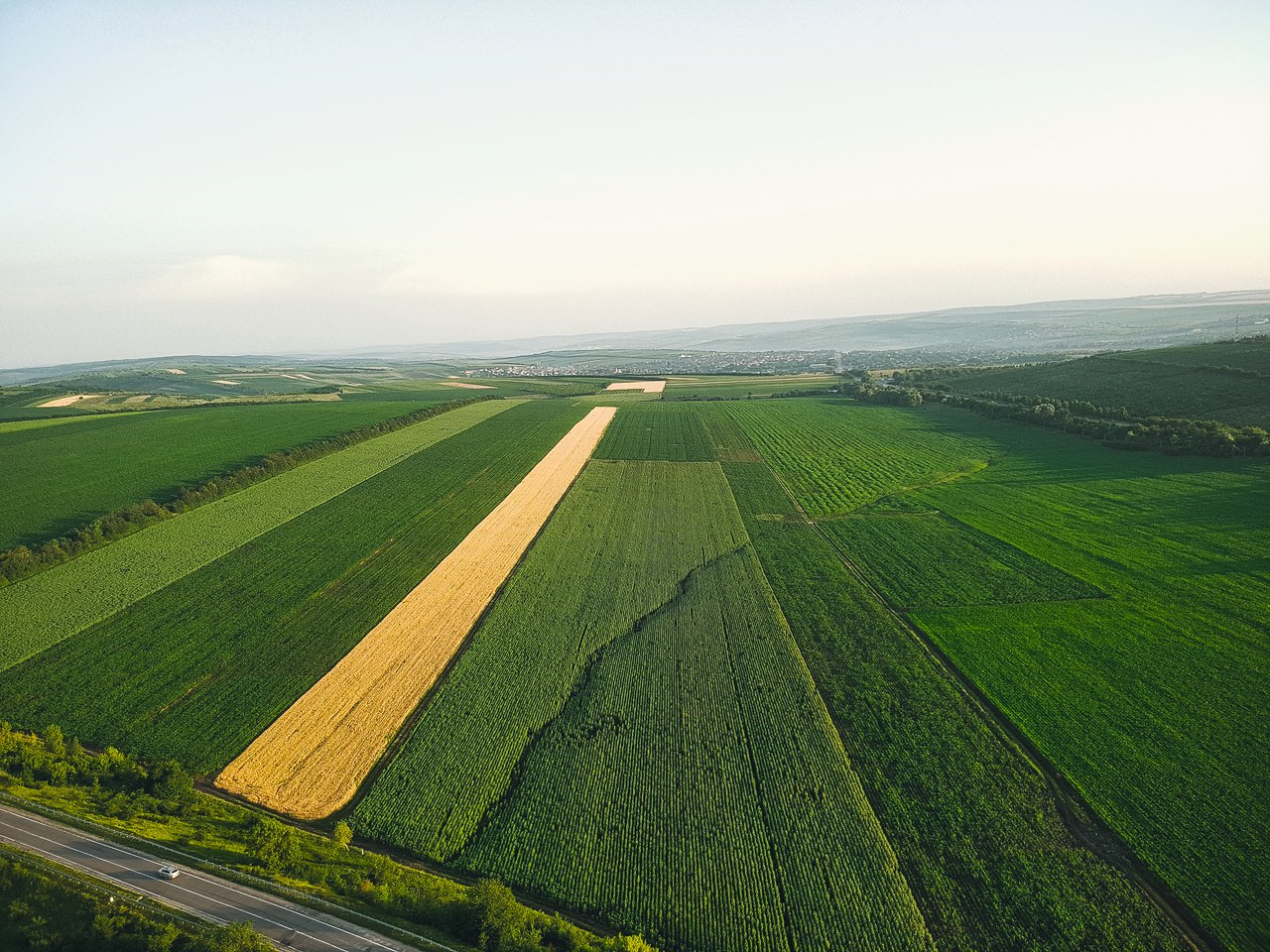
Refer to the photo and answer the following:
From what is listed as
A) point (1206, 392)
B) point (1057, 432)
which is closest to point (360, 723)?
point (1057, 432)

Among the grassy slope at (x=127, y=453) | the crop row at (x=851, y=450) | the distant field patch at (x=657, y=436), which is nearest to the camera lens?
the grassy slope at (x=127, y=453)

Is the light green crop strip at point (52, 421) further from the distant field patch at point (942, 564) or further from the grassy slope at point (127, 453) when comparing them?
the distant field patch at point (942, 564)

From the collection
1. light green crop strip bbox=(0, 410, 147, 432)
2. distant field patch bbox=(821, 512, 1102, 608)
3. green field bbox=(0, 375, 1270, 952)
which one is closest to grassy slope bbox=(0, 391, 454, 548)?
light green crop strip bbox=(0, 410, 147, 432)

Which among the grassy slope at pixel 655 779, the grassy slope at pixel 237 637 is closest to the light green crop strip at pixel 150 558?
the grassy slope at pixel 237 637

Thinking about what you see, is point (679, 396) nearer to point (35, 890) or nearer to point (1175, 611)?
point (1175, 611)

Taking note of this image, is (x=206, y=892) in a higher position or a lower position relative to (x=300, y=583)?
lower

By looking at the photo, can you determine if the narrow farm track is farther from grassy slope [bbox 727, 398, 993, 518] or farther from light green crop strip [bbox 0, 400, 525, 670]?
light green crop strip [bbox 0, 400, 525, 670]
